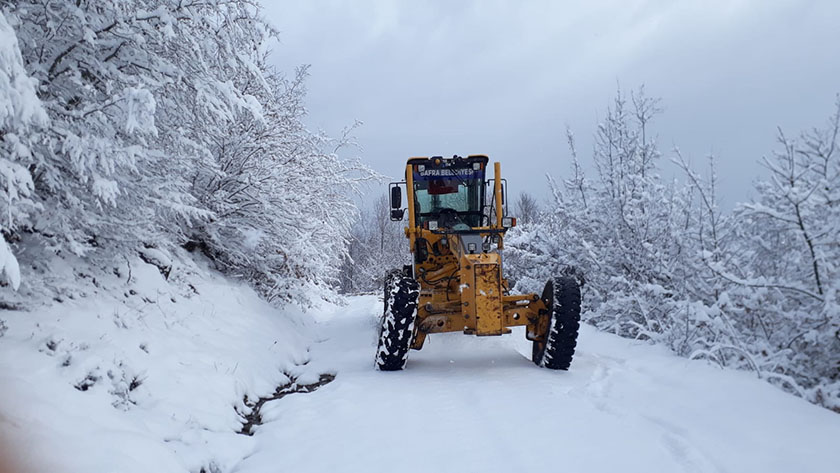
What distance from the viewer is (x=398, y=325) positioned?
645 cm

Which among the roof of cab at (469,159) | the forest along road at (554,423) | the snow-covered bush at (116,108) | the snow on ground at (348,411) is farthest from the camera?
the roof of cab at (469,159)

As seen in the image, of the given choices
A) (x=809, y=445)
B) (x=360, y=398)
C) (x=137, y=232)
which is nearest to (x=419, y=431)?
(x=360, y=398)

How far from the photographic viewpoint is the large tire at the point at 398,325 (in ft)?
21.0

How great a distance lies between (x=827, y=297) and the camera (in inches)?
159

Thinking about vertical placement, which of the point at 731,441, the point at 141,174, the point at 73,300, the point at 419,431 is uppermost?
the point at 141,174

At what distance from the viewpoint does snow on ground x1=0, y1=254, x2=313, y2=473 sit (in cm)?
305

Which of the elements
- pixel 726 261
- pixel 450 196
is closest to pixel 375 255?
pixel 450 196

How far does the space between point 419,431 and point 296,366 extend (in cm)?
385

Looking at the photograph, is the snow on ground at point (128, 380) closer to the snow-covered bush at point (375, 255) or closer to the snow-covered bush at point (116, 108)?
the snow-covered bush at point (116, 108)

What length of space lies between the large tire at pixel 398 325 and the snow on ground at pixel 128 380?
4.42 ft

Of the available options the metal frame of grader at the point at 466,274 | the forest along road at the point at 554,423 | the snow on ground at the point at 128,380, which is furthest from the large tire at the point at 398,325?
the snow on ground at the point at 128,380

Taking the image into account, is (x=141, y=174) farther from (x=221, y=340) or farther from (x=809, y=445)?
(x=809, y=445)

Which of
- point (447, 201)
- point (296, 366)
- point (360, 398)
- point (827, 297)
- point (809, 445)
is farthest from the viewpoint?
point (447, 201)

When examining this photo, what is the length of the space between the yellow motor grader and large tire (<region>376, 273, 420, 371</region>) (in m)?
0.01
